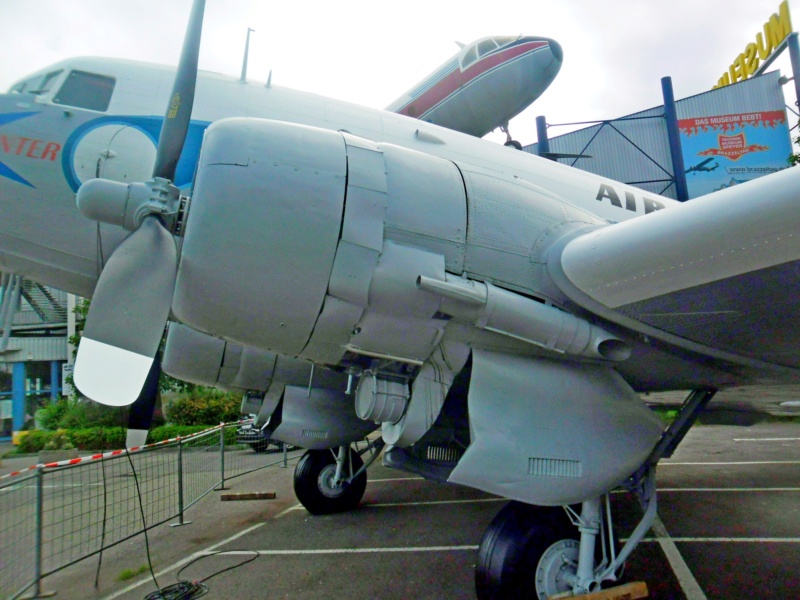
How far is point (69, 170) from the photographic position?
16.0 ft

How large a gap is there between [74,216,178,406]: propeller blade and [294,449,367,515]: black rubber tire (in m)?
A: 3.67

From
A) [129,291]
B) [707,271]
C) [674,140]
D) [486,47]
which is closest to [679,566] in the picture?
[707,271]

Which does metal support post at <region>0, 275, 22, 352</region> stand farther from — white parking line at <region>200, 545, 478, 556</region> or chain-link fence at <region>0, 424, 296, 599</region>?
white parking line at <region>200, 545, 478, 556</region>

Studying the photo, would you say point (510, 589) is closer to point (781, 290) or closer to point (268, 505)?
point (781, 290)

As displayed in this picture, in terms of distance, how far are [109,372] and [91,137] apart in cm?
285

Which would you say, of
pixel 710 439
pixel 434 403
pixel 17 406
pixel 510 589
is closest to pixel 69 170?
pixel 434 403

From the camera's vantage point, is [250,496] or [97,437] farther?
[97,437]

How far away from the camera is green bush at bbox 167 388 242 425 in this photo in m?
19.5

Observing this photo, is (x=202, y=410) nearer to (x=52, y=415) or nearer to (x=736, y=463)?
(x=52, y=415)

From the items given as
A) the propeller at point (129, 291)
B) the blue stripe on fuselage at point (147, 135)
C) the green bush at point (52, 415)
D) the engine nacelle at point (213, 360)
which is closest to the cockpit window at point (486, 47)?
the blue stripe on fuselage at point (147, 135)

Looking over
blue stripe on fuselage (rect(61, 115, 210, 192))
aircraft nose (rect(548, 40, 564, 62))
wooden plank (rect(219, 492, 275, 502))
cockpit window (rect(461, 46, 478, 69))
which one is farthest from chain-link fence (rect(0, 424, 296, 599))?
aircraft nose (rect(548, 40, 564, 62))

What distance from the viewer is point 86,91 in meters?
5.35

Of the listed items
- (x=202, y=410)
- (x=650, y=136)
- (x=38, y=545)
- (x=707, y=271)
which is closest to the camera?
(x=707, y=271)

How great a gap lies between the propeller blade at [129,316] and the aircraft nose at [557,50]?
11063 millimetres
